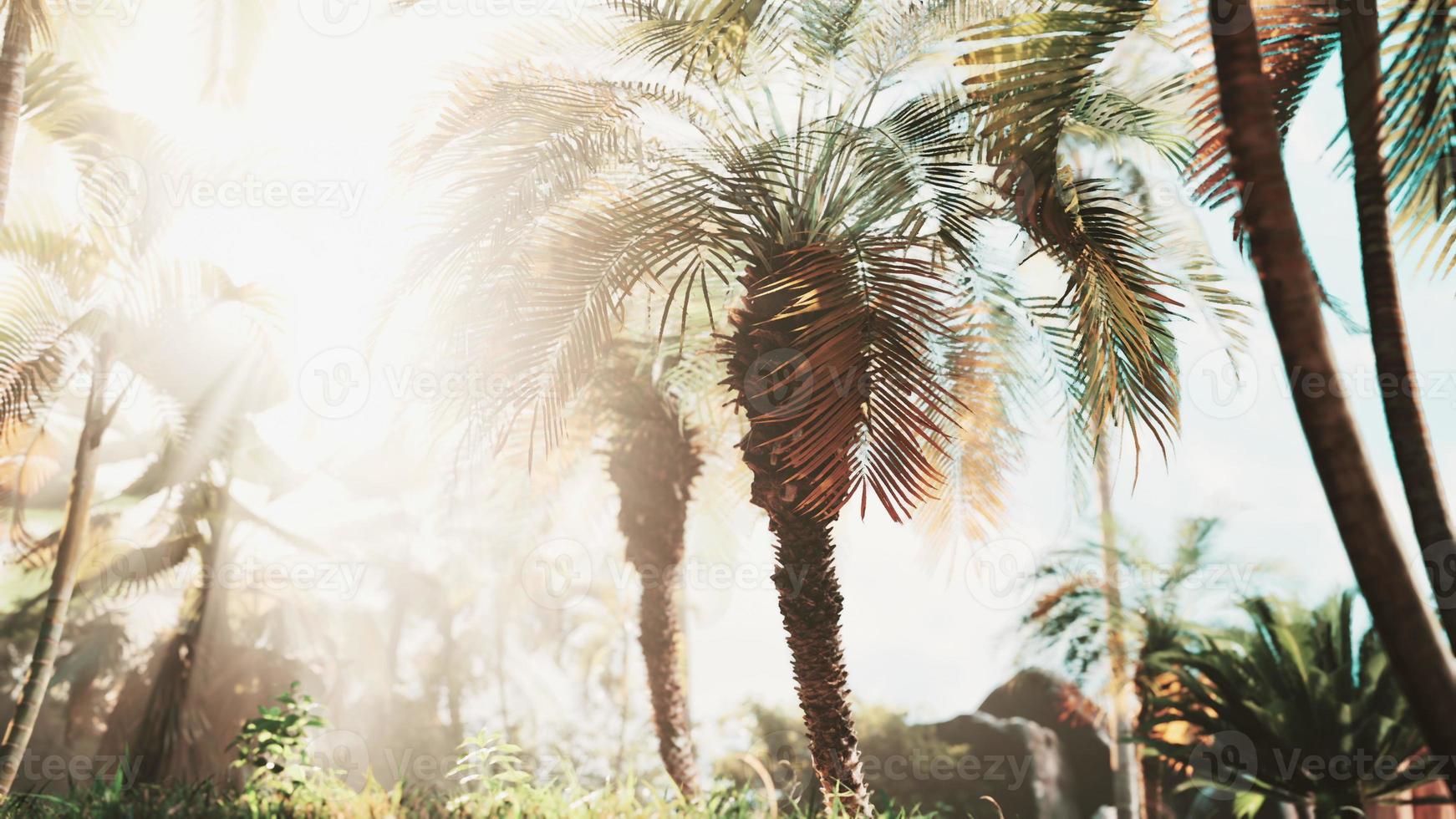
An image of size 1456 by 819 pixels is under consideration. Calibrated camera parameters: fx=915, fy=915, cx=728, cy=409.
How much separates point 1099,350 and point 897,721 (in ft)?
42.3

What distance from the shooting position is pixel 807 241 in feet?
19.0

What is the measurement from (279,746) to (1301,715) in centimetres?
770

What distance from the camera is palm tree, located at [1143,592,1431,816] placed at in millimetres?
7062

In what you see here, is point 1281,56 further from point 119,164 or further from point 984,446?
point 119,164

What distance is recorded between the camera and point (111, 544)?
12352 millimetres

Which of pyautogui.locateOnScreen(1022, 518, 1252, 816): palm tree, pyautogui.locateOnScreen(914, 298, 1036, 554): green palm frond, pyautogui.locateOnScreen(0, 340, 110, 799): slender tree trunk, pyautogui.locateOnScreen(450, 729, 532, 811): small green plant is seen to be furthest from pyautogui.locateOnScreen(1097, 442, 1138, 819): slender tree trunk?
pyautogui.locateOnScreen(0, 340, 110, 799): slender tree trunk

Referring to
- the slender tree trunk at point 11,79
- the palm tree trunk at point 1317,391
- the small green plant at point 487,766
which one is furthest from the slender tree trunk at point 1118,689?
the slender tree trunk at point 11,79

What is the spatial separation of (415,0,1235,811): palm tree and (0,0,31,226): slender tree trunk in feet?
8.34

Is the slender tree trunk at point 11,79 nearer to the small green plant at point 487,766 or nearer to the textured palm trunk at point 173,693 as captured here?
the small green plant at point 487,766

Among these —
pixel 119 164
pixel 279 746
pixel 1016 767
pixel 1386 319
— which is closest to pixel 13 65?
pixel 119 164

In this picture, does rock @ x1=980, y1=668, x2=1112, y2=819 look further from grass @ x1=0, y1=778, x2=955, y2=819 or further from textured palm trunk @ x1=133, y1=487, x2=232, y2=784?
textured palm trunk @ x1=133, y1=487, x2=232, y2=784

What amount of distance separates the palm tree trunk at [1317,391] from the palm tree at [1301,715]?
5.19 metres

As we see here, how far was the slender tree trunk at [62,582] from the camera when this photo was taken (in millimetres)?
7055

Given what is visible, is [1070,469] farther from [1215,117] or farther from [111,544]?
[111,544]
